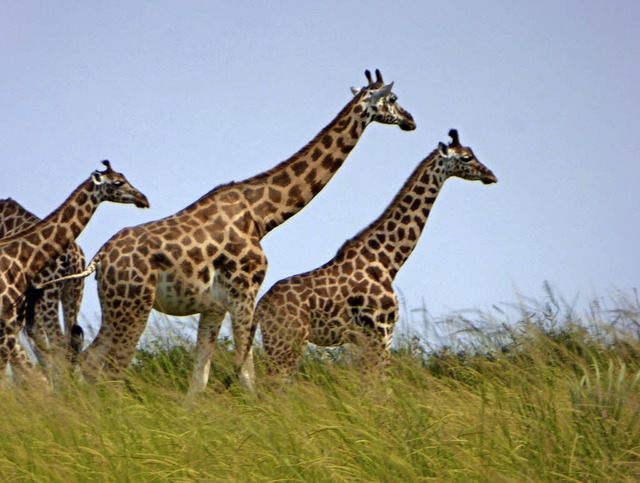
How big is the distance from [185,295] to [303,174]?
5.94 ft

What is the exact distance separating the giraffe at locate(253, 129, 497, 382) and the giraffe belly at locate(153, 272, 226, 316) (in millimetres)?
501

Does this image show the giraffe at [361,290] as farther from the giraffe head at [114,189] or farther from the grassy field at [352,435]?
the giraffe head at [114,189]

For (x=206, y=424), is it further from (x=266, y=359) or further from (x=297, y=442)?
(x=266, y=359)

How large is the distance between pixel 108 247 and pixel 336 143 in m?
2.46

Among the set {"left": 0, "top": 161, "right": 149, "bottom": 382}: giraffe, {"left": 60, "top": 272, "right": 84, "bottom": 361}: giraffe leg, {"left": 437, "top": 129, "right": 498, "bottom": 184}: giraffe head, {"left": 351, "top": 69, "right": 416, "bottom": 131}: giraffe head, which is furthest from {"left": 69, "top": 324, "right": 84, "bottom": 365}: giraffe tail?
{"left": 437, "top": 129, "right": 498, "bottom": 184}: giraffe head

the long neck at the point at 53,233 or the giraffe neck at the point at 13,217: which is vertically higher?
the giraffe neck at the point at 13,217

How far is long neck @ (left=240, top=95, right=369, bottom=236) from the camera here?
10211mm

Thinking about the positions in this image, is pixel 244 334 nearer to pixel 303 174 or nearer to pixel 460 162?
pixel 303 174

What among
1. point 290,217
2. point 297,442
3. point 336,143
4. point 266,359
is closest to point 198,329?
point 266,359

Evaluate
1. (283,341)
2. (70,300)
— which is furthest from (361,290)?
(70,300)

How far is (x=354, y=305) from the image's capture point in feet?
33.0

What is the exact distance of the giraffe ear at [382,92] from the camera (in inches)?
418

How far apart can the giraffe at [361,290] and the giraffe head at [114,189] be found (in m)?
2.67

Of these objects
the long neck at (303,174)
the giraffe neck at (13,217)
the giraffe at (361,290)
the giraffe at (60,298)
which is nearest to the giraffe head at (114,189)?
the giraffe at (60,298)
